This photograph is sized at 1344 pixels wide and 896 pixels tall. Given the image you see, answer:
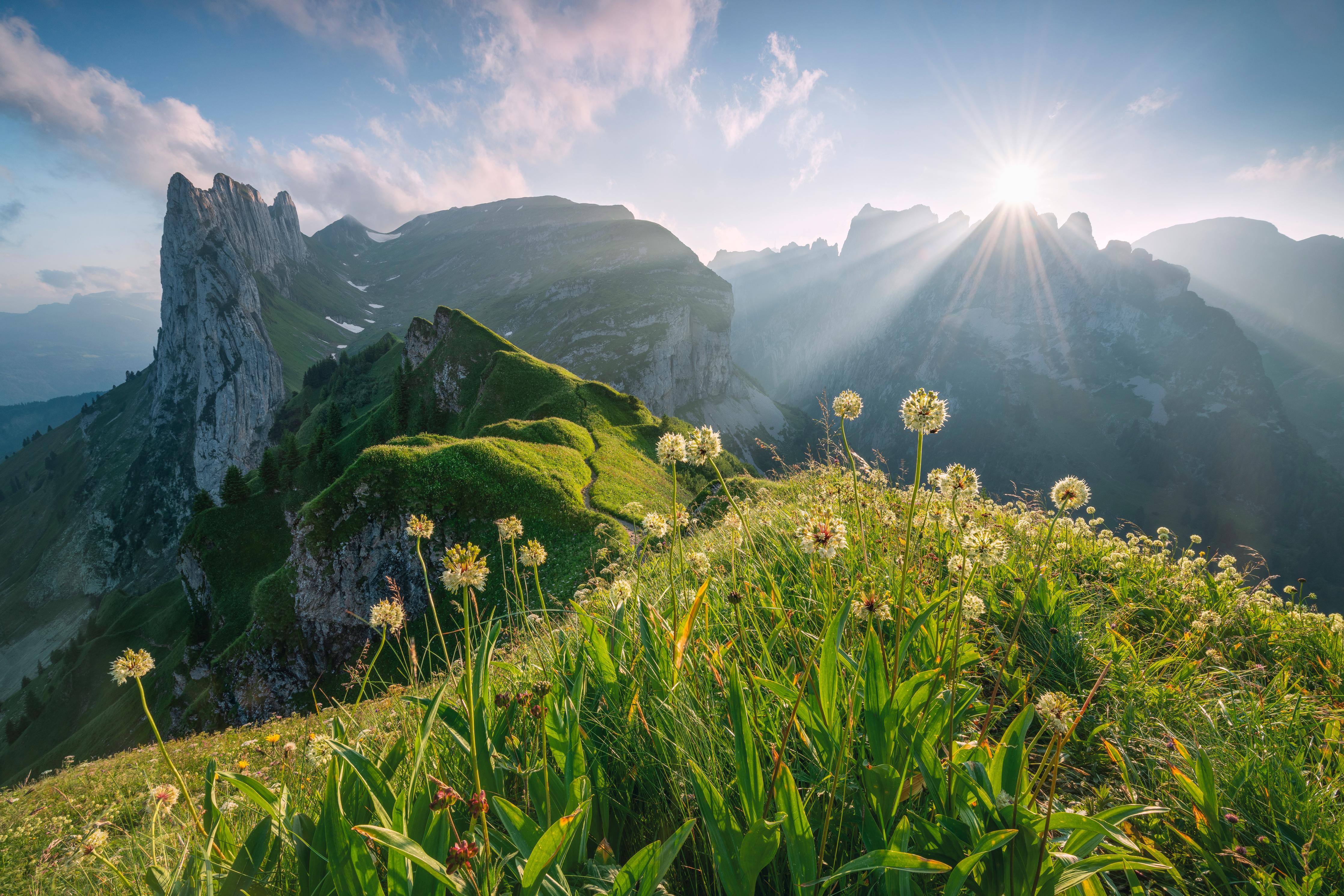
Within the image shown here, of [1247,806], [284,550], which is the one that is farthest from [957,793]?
[284,550]

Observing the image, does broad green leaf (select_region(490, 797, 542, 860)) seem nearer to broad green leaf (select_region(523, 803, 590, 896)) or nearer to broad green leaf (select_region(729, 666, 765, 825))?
broad green leaf (select_region(523, 803, 590, 896))

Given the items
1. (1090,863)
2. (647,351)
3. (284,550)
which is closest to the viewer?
(1090,863)

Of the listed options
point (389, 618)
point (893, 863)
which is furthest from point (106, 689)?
point (893, 863)

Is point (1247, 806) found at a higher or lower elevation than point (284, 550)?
higher

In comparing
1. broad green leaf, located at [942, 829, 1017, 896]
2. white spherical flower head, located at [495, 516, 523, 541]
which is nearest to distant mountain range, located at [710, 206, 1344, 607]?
white spherical flower head, located at [495, 516, 523, 541]

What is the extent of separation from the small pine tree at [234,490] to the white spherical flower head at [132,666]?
44.9 m

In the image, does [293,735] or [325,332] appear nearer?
[293,735]

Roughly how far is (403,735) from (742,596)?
8.05 ft

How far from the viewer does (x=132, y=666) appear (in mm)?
2924

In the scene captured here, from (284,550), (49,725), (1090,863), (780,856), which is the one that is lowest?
(49,725)

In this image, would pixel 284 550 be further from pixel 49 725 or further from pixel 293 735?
pixel 49 725

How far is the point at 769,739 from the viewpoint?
2.41 metres

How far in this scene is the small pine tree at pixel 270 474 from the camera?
39.8 m

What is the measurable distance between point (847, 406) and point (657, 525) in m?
1.68
